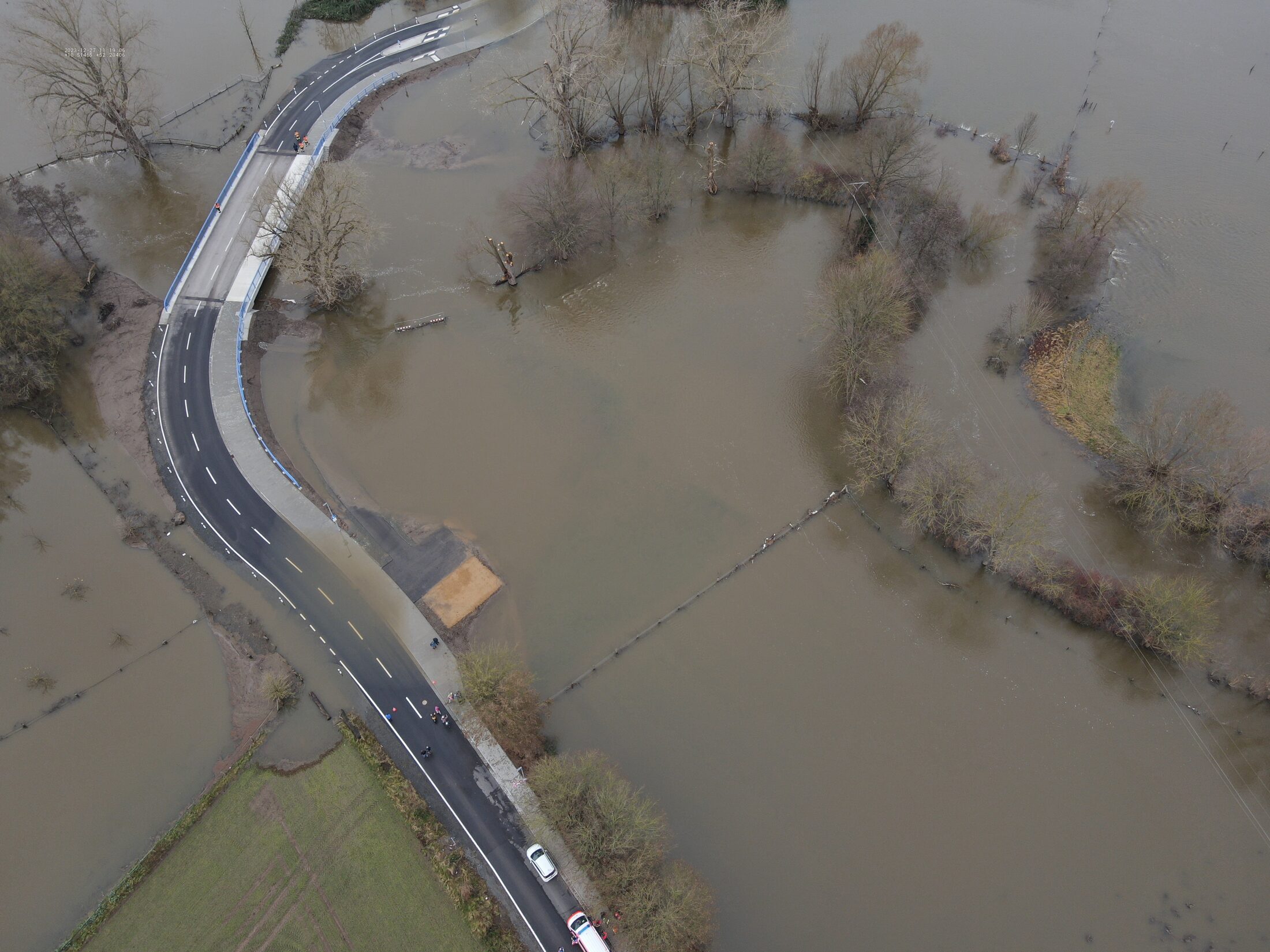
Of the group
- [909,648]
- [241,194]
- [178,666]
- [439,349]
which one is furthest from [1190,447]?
[241,194]

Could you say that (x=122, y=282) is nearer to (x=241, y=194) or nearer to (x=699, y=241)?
(x=241, y=194)

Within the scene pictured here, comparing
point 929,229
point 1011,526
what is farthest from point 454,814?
point 929,229

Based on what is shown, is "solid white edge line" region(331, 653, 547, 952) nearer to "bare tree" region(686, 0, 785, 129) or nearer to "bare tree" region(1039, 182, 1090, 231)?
"bare tree" region(686, 0, 785, 129)

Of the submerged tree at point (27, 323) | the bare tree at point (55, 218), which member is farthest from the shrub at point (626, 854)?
the bare tree at point (55, 218)

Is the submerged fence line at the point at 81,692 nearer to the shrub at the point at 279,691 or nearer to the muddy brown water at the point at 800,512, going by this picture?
the muddy brown water at the point at 800,512

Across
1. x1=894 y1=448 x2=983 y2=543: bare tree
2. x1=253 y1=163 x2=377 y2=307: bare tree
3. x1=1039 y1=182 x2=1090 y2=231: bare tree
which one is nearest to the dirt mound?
x1=253 y1=163 x2=377 y2=307: bare tree

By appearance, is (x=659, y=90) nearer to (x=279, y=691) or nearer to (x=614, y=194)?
(x=614, y=194)
